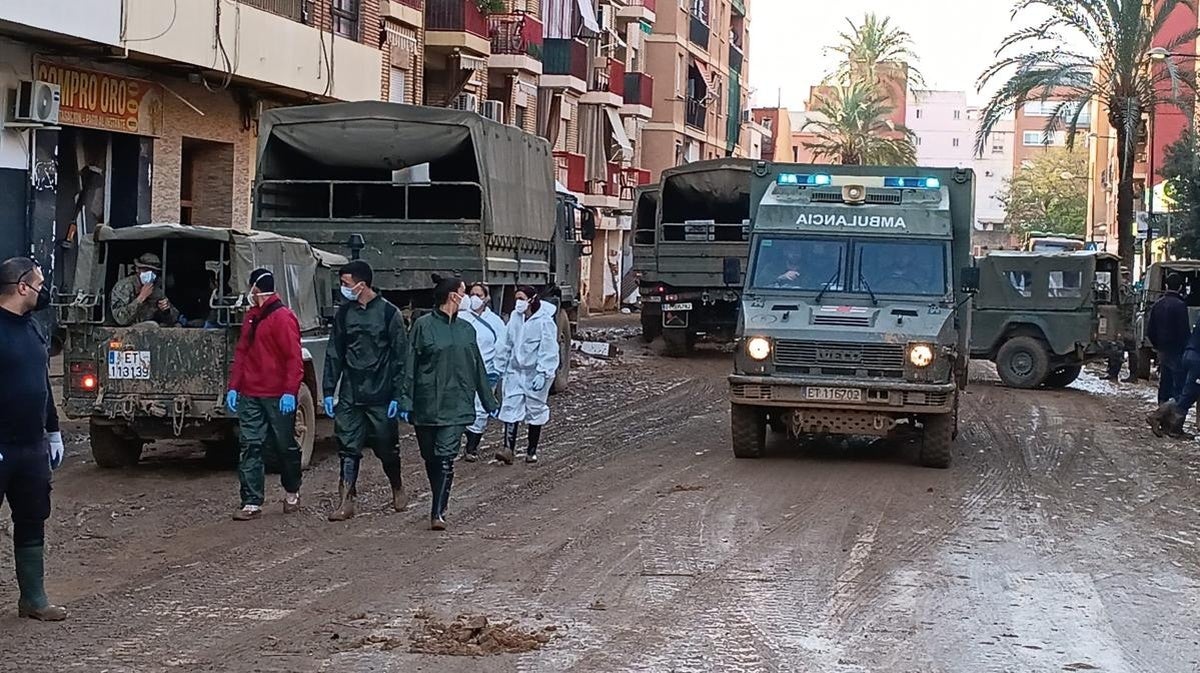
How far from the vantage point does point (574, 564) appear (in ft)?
30.9

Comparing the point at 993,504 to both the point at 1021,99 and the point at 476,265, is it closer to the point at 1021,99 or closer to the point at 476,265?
the point at 476,265

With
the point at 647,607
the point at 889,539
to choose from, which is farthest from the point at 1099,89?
the point at 647,607

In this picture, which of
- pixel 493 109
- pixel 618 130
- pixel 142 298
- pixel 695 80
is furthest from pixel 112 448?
pixel 695 80

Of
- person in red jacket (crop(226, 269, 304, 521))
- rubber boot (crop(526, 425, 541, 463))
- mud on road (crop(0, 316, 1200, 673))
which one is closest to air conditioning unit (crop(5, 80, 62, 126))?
mud on road (crop(0, 316, 1200, 673))

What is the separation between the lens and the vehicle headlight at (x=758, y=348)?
45.5 feet

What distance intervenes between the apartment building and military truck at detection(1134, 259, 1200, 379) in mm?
33670

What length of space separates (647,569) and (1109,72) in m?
25.6

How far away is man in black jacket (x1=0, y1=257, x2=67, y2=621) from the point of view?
765 centimetres

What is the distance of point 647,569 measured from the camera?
9.32 meters

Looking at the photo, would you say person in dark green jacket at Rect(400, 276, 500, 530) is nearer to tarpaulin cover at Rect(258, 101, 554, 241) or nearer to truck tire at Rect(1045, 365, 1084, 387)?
tarpaulin cover at Rect(258, 101, 554, 241)

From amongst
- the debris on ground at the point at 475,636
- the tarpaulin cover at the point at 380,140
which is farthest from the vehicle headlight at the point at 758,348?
the debris on ground at the point at 475,636

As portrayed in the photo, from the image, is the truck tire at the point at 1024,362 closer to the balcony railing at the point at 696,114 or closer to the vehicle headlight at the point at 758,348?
the vehicle headlight at the point at 758,348

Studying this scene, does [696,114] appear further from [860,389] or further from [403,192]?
[860,389]

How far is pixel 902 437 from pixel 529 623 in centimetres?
929
